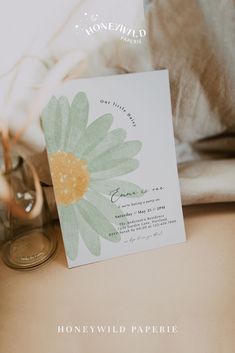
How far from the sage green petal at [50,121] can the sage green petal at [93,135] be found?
1.4 inches

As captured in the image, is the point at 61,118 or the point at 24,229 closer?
the point at 61,118

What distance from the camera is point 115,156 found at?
557 millimetres

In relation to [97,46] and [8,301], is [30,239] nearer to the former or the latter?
[8,301]

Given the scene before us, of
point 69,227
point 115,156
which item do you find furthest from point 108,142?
point 69,227

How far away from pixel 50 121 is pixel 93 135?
0.20 feet

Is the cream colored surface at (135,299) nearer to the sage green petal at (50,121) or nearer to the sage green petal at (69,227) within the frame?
the sage green petal at (69,227)

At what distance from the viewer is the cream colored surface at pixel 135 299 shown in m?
0.49

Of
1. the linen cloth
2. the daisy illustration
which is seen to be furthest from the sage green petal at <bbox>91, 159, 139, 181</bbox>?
the linen cloth

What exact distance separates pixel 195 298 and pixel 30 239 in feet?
0.88

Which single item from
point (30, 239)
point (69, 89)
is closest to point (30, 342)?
point (30, 239)

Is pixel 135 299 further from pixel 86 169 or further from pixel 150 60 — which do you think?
pixel 150 60

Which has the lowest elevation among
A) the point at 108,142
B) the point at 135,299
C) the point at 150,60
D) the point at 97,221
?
the point at 135,299

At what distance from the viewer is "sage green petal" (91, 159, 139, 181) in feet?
1.83

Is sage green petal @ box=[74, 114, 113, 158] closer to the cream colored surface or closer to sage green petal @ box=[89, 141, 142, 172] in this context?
sage green petal @ box=[89, 141, 142, 172]
